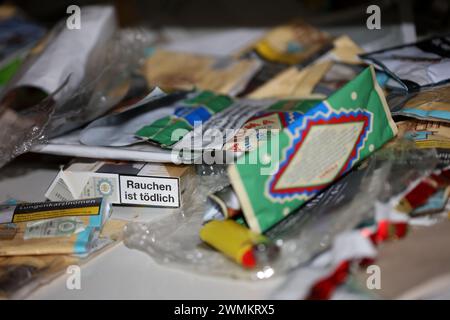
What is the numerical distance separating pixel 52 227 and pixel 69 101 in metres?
0.21

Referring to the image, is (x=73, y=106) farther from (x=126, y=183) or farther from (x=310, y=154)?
(x=310, y=154)

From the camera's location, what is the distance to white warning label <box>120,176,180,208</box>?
586mm

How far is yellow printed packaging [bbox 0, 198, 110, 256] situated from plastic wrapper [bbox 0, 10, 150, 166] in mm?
95

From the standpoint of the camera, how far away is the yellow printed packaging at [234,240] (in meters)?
0.49

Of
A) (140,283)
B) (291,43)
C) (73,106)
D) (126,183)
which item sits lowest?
(140,283)

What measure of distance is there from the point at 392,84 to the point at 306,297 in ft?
1.10

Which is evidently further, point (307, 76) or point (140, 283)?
point (307, 76)

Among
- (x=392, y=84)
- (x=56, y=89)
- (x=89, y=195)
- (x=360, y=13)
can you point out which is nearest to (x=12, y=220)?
(x=89, y=195)

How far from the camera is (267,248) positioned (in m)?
0.49

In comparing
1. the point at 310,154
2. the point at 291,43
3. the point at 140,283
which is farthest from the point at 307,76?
the point at 140,283

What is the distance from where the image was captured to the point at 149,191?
59 cm

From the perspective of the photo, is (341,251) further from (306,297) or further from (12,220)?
(12,220)

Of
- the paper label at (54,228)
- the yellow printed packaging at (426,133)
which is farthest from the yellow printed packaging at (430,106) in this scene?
the paper label at (54,228)

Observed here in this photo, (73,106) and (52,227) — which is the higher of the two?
(73,106)
